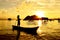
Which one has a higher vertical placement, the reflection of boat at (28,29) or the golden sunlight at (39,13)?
the golden sunlight at (39,13)

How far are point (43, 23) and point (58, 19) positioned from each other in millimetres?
263

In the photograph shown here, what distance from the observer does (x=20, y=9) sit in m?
2.53

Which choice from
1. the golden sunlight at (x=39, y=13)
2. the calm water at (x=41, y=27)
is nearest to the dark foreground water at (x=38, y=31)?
the calm water at (x=41, y=27)

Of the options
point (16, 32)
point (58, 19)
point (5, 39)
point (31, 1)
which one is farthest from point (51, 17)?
point (5, 39)

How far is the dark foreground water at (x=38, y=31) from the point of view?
2461 millimetres

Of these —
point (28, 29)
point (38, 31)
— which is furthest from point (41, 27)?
point (28, 29)

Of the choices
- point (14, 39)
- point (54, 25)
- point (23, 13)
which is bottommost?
point (14, 39)

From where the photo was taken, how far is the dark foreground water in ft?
8.07

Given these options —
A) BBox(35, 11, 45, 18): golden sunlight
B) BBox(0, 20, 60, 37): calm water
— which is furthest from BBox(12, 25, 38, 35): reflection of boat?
BBox(35, 11, 45, 18): golden sunlight

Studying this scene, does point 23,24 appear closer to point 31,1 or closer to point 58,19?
point 31,1

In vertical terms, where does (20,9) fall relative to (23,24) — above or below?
above

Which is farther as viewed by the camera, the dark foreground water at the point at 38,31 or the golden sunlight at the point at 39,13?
the golden sunlight at the point at 39,13

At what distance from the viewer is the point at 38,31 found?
8.34 feet

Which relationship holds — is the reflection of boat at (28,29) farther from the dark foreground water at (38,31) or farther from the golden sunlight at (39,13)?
the golden sunlight at (39,13)
